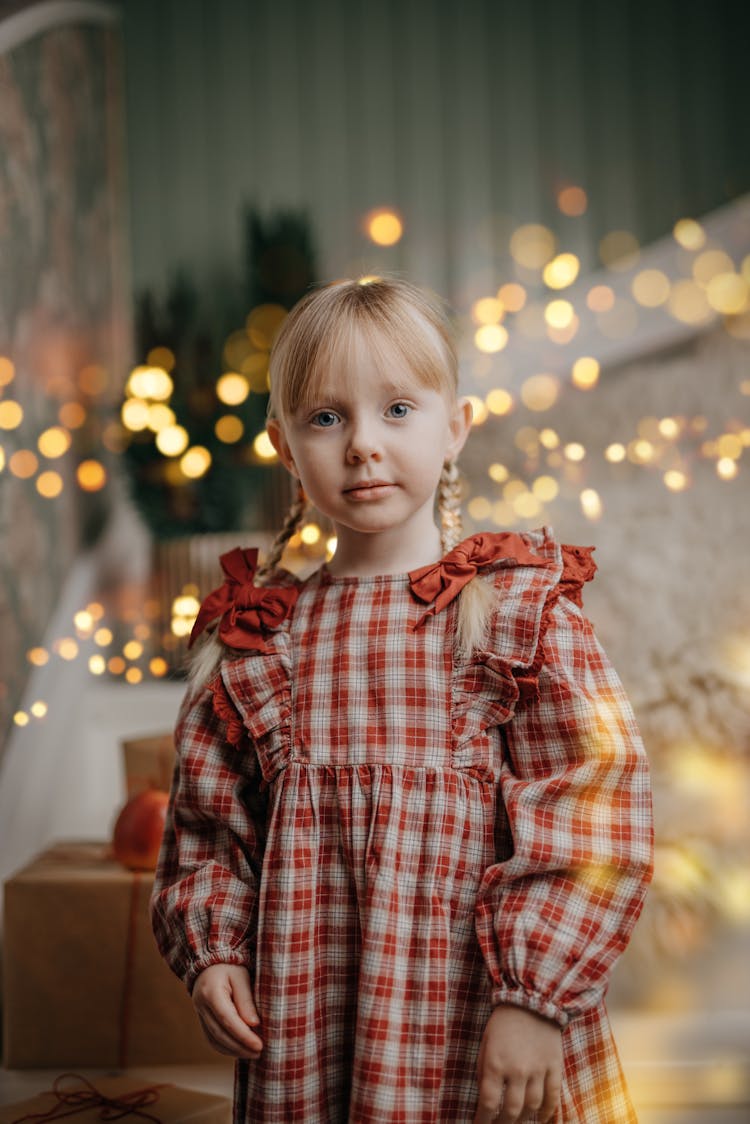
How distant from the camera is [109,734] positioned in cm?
178

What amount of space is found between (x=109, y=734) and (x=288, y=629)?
1.00m

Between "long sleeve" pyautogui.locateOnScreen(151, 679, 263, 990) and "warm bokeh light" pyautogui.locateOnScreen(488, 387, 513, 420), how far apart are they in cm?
117

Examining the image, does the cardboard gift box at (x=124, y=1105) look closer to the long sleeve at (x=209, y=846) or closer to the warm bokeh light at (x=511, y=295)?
the long sleeve at (x=209, y=846)

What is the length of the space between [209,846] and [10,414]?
Result: 0.87 meters

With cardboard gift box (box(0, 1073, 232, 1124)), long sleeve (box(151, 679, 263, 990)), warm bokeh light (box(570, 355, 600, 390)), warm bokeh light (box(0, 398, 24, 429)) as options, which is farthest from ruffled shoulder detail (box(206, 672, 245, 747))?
warm bokeh light (box(570, 355, 600, 390))

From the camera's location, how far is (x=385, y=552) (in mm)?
878

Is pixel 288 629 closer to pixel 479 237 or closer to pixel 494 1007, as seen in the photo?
pixel 494 1007

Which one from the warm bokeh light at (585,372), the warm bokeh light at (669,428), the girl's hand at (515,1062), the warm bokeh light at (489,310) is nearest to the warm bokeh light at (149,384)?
the warm bokeh light at (489,310)

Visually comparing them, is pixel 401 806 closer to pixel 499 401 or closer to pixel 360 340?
pixel 360 340

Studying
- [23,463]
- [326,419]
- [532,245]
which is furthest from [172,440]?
[326,419]

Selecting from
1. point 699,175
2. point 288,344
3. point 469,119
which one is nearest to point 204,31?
point 469,119

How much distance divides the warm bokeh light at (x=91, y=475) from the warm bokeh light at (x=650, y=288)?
107cm

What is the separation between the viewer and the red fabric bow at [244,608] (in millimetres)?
876

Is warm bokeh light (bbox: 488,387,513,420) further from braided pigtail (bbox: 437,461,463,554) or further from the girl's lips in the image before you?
the girl's lips
